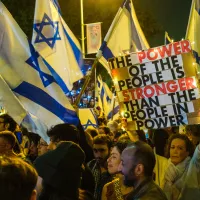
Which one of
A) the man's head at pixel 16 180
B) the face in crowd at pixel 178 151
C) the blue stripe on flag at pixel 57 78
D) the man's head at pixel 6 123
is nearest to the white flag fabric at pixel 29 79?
the blue stripe on flag at pixel 57 78

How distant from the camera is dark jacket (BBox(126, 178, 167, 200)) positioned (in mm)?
3221

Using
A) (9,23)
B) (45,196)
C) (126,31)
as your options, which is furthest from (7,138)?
(126,31)

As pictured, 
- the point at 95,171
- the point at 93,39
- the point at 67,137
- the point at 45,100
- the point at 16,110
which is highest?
the point at 93,39

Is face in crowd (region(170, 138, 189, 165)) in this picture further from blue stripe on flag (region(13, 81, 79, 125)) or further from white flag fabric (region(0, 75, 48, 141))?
white flag fabric (region(0, 75, 48, 141))

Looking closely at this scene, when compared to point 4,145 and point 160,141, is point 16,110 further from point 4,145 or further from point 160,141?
point 160,141

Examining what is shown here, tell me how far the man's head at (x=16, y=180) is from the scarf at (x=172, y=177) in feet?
8.39

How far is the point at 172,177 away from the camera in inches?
183

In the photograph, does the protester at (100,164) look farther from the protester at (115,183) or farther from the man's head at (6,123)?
the man's head at (6,123)

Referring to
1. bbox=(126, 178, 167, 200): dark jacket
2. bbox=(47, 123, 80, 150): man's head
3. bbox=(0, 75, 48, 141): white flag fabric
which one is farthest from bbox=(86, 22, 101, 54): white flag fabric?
bbox=(126, 178, 167, 200): dark jacket

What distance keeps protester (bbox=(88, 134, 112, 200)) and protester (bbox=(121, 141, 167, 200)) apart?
1.39m

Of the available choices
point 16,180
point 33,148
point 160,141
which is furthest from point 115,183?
point 33,148

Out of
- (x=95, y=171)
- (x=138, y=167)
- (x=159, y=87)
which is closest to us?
(x=138, y=167)

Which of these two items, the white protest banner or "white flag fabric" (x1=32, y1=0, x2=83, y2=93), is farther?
"white flag fabric" (x1=32, y1=0, x2=83, y2=93)

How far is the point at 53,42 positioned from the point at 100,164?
2.45 m
